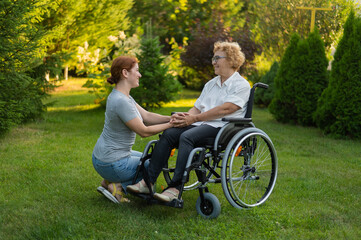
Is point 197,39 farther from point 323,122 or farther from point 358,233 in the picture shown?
point 358,233

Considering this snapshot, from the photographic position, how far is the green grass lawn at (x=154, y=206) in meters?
2.81

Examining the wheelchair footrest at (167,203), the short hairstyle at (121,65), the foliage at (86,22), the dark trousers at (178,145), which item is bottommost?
the wheelchair footrest at (167,203)

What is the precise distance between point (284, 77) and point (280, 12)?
4356 mm

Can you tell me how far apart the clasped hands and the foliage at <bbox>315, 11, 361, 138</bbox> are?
3.66 m

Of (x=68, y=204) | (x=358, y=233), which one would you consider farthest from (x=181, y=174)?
(x=358, y=233)

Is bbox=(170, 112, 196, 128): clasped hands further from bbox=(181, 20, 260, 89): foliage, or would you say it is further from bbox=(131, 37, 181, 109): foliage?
bbox=(181, 20, 260, 89): foliage

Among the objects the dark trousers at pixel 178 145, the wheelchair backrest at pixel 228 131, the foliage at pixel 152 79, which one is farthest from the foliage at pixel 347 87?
the dark trousers at pixel 178 145

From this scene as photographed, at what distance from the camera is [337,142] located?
604 cm

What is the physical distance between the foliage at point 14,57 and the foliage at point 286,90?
4.08 metres

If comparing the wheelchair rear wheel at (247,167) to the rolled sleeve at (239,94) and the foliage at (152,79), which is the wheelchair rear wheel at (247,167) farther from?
the foliage at (152,79)

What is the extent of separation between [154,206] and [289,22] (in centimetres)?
888

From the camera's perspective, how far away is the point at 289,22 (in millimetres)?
11102

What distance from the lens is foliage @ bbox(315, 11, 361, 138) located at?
610cm

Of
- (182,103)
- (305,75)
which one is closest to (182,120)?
(305,75)
